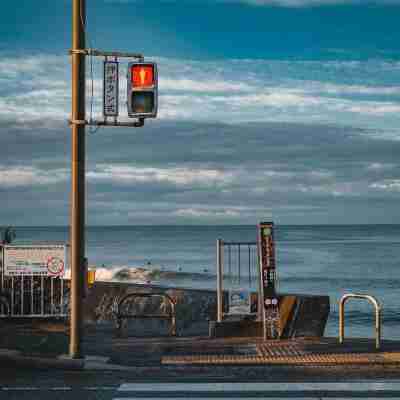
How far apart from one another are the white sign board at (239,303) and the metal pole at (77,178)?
→ 3.78m

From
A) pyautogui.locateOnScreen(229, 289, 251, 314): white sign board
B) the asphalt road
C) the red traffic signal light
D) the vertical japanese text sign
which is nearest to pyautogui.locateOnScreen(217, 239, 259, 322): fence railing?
pyautogui.locateOnScreen(229, 289, 251, 314): white sign board

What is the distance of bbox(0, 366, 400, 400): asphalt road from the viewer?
8414 millimetres

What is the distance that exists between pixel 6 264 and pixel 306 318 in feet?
19.5

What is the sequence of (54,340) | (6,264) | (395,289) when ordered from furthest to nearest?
(395,289), (6,264), (54,340)

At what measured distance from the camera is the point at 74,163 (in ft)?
34.9

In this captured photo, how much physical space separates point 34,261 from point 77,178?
4286 mm

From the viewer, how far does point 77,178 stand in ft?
34.8

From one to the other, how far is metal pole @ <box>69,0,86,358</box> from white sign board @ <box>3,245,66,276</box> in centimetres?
360

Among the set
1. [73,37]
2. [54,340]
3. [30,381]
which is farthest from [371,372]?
[73,37]

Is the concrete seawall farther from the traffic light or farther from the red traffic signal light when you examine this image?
the red traffic signal light

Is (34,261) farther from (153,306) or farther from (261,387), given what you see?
(261,387)

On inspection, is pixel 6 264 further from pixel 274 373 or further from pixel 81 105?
pixel 274 373

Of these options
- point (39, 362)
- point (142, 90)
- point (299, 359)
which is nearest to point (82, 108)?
point (142, 90)

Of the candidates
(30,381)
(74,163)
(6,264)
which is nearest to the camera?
(30,381)
